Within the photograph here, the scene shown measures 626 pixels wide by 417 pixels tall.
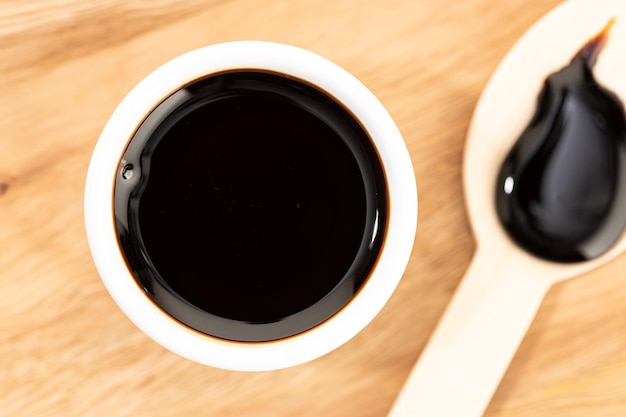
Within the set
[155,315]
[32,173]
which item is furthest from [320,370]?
[32,173]

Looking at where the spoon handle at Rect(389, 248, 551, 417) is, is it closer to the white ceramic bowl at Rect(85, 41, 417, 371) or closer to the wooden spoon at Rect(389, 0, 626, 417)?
the wooden spoon at Rect(389, 0, 626, 417)

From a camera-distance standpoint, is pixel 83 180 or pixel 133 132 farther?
pixel 83 180

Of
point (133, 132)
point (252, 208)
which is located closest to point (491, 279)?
point (252, 208)

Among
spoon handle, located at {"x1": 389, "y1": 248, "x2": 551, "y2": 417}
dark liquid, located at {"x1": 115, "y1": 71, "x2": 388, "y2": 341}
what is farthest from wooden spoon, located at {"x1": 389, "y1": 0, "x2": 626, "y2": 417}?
dark liquid, located at {"x1": 115, "y1": 71, "x2": 388, "y2": 341}

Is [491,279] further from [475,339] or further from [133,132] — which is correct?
[133,132]

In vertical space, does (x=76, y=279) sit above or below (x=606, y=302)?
above

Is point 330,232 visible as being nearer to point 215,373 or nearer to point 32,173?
point 215,373

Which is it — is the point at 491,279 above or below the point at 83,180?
below

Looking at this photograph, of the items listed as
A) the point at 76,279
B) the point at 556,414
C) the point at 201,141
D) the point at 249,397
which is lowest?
the point at 556,414
